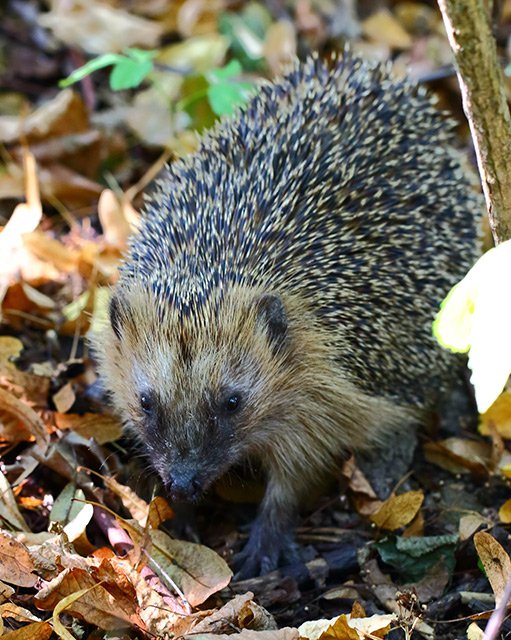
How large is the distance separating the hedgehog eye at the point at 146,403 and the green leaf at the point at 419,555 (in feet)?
2.98

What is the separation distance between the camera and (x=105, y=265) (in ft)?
13.9

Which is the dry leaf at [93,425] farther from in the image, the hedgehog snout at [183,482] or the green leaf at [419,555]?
the green leaf at [419,555]

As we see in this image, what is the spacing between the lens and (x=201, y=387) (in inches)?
117

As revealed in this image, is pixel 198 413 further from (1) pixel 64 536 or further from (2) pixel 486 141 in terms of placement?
(2) pixel 486 141

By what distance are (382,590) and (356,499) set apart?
1.39 ft

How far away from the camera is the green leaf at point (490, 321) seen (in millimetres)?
1768

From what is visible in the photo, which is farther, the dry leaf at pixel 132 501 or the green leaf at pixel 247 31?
the green leaf at pixel 247 31

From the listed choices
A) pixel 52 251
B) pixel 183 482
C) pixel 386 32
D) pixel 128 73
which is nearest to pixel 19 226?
pixel 52 251

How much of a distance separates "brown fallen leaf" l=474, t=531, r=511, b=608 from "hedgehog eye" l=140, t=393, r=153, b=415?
3.61 feet

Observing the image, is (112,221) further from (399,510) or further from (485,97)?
(485,97)

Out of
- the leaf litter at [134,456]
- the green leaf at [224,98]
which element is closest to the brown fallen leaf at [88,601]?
the leaf litter at [134,456]

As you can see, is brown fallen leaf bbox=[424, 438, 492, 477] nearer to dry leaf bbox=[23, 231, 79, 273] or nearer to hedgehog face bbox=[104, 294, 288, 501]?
hedgehog face bbox=[104, 294, 288, 501]

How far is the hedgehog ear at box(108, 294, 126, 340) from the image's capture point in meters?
3.28

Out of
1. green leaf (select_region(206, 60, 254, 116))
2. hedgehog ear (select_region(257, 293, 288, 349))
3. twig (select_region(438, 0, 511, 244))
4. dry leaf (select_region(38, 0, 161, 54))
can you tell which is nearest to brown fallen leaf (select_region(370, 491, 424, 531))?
hedgehog ear (select_region(257, 293, 288, 349))
